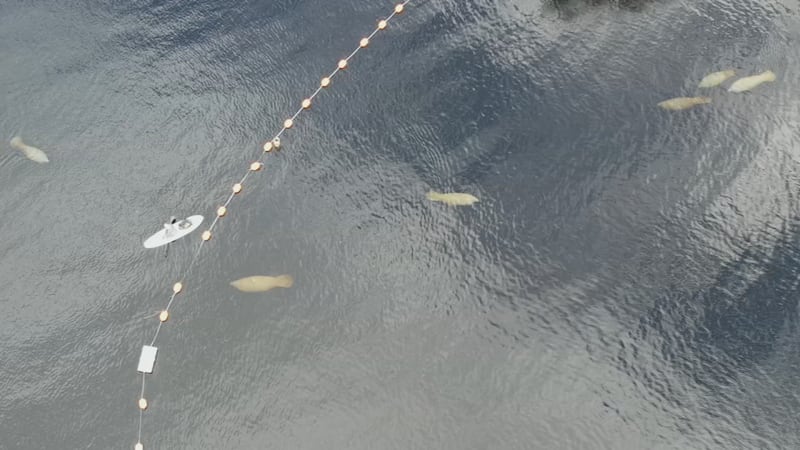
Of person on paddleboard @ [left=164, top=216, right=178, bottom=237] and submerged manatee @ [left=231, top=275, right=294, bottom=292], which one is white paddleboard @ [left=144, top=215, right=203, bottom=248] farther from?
submerged manatee @ [left=231, top=275, right=294, bottom=292]

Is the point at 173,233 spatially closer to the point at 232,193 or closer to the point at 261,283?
the point at 232,193

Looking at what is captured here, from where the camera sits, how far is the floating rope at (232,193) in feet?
18.1

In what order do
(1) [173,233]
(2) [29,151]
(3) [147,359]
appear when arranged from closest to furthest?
(3) [147,359]
(1) [173,233]
(2) [29,151]

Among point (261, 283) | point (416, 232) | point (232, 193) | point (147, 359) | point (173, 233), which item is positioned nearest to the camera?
point (147, 359)

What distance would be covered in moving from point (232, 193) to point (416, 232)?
1.82 m

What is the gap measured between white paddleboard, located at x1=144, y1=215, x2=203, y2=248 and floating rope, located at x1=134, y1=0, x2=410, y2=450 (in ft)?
0.45

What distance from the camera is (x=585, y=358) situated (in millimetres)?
5289

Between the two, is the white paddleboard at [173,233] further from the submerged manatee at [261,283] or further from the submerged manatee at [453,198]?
the submerged manatee at [453,198]

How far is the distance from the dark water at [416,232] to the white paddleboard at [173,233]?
86 millimetres

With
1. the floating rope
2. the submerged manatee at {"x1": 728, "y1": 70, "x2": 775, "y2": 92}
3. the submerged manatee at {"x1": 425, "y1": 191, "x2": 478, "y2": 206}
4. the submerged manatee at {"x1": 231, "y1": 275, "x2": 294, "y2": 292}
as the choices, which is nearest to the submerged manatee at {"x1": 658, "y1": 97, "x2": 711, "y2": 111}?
the submerged manatee at {"x1": 728, "y1": 70, "x2": 775, "y2": 92}

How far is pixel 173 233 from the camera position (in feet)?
20.3

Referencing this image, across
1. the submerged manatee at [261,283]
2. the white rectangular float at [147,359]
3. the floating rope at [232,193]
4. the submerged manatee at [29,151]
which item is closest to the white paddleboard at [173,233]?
the floating rope at [232,193]

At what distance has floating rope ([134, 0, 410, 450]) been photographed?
5512mm

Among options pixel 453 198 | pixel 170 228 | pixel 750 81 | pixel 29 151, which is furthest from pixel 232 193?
pixel 750 81
